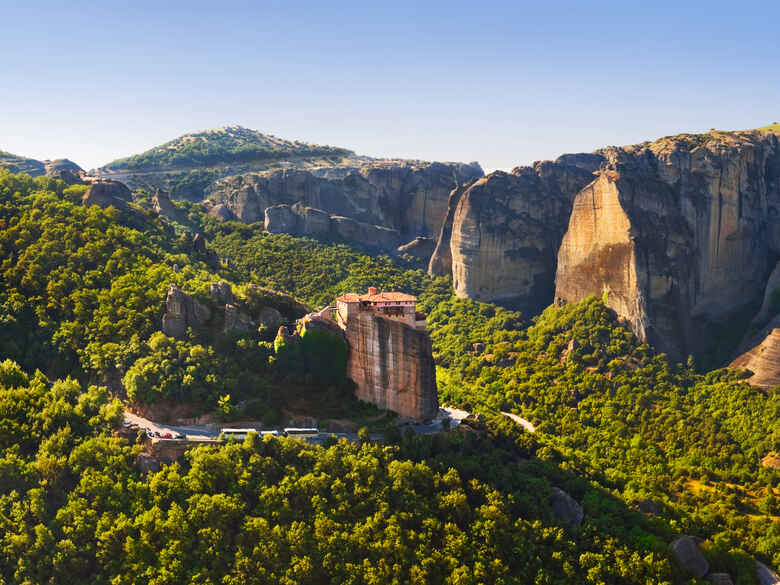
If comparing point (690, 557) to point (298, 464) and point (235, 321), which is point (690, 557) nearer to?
point (298, 464)

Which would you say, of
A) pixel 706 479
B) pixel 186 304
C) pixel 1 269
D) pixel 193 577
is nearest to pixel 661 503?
Answer: pixel 706 479

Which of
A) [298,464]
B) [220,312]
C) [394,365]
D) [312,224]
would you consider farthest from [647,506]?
[312,224]

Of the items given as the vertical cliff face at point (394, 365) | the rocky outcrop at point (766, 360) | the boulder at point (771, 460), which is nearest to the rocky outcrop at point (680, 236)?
the rocky outcrop at point (766, 360)

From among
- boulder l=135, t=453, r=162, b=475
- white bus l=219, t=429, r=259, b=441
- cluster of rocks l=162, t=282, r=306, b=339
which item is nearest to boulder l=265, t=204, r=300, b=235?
cluster of rocks l=162, t=282, r=306, b=339

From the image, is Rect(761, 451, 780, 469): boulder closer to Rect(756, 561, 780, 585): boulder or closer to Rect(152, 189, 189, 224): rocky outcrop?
Rect(756, 561, 780, 585): boulder

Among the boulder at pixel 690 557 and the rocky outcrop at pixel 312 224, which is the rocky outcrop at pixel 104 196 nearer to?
the rocky outcrop at pixel 312 224
